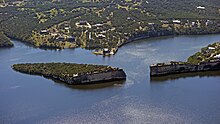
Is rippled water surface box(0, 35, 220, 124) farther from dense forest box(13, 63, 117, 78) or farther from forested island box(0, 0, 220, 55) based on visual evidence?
forested island box(0, 0, 220, 55)

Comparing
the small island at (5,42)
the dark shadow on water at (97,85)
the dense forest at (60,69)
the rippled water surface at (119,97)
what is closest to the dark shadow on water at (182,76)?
the rippled water surface at (119,97)

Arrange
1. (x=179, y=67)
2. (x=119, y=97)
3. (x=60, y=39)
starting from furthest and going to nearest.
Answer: (x=60, y=39), (x=179, y=67), (x=119, y=97)

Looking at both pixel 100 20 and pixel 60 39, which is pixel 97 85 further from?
pixel 100 20

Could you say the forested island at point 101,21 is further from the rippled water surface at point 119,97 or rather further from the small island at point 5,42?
the rippled water surface at point 119,97

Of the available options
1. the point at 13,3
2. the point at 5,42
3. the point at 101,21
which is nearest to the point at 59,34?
the point at 5,42

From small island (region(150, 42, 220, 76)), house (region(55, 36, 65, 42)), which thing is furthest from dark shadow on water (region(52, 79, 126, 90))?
house (region(55, 36, 65, 42))

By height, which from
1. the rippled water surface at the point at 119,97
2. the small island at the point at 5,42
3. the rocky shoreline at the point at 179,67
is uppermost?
the small island at the point at 5,42

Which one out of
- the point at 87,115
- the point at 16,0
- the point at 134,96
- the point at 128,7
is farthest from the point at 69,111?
the point at 16,0

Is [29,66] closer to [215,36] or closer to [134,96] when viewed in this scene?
[134,96]
